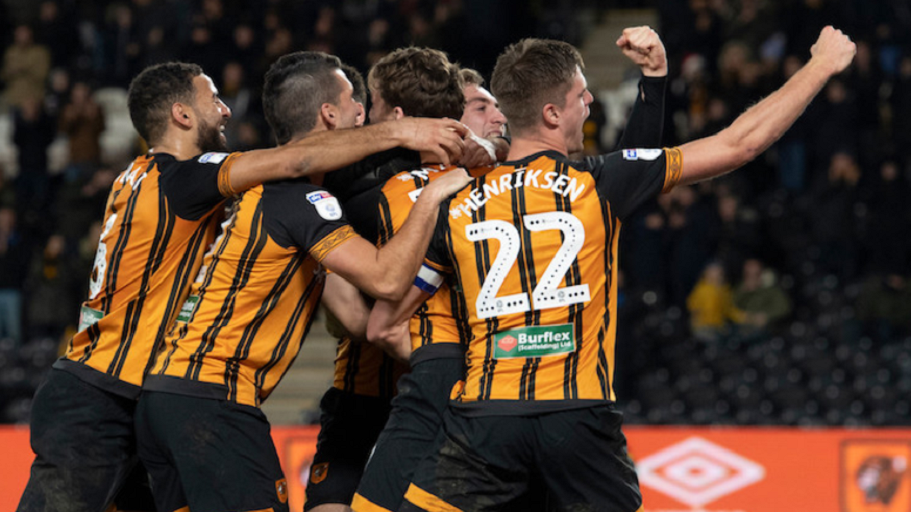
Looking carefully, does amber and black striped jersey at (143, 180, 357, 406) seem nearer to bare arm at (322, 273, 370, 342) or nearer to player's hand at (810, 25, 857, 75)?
bare arm at (322, 273, 370, 342)

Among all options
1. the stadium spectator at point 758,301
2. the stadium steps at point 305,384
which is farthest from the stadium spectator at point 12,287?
the stadium spectator at point 758,301

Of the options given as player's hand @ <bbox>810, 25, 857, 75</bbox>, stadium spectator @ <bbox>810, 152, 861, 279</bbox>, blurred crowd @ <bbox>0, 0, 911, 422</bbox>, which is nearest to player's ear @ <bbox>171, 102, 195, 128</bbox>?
player's hand @ <bbox>810, 25, 857, 75</bbox>

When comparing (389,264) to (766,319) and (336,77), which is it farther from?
(766,319)

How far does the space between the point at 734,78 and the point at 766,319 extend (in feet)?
10.7

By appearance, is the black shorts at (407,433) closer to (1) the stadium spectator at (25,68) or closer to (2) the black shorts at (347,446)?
(2) the black shorts at (347,446)

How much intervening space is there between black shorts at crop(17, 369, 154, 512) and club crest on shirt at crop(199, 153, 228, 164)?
1.06m

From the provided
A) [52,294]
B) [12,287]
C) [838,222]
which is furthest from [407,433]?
[12,287]

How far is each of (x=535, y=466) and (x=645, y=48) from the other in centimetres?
176

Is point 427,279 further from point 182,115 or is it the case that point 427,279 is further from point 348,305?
point 182,115

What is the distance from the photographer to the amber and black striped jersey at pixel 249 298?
488cm

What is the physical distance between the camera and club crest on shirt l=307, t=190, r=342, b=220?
485 cm

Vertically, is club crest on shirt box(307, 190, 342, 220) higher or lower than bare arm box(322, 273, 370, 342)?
higher

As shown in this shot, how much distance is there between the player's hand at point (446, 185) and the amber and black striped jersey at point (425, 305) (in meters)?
0.25

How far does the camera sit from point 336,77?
524 centimetres
